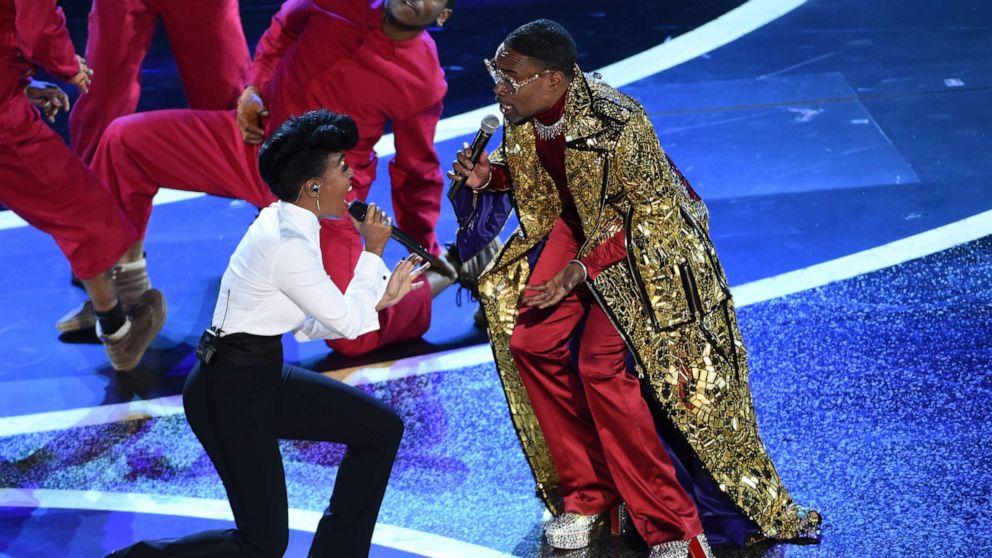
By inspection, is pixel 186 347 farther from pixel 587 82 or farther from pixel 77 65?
pixel 587 82

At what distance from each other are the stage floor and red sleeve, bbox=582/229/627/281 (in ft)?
3.08

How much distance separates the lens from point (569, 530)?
452 centimetres

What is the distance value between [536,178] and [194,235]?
9.63 ft

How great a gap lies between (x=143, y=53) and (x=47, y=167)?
1.12 meters

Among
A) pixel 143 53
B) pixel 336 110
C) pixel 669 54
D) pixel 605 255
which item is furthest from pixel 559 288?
pixel 669 54

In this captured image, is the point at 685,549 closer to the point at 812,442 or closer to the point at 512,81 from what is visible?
the point at 812,442

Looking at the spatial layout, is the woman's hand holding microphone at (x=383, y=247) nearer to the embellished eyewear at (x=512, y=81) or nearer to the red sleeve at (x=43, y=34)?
the embellished eyewear at (x=512, y=81)

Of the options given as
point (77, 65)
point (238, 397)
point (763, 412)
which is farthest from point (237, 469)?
point (77, 65)

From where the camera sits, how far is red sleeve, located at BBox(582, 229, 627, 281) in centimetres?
428

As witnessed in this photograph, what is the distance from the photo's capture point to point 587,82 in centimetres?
429

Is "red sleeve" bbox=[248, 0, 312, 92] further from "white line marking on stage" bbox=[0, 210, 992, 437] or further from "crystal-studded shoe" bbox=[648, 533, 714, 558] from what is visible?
"crystal-studded shoe" bbox=[648, 533, 714, 558]

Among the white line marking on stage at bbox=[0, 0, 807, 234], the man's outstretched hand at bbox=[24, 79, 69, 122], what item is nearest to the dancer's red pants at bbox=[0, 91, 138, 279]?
the man's outstretched hand at bbox=[24, 79, 69, 122]

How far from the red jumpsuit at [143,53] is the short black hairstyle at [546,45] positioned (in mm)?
2598

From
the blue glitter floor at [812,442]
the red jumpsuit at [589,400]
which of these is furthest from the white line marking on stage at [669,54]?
the red jumpsuit at [589,400]
